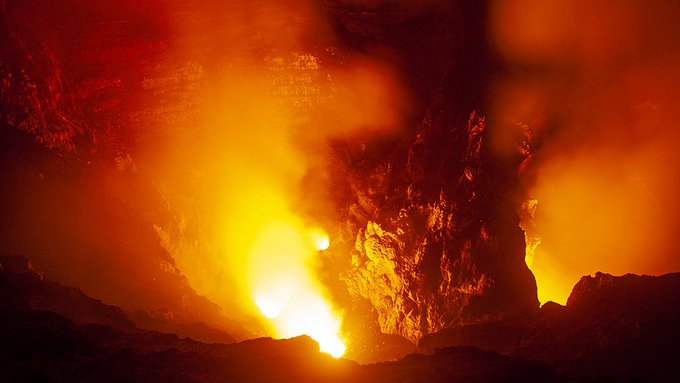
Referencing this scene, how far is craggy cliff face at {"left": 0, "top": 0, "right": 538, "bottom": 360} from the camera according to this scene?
18.0m

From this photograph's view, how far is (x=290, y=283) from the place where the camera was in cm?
2681

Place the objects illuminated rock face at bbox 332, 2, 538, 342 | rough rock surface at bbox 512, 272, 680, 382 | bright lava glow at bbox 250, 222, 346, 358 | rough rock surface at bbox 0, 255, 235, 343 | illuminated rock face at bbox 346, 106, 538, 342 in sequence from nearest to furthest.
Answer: rough rock surface at bbox 512, 272, 680, 382 → rough rock surface at bbox 0, 255, 235, 343 → illuminated rock face at bbox 346, 106, 538, 342 → illuminated rock face at bbox 332, 2, 538, 342 → bright lava glow at bbox 250, 222, 346, 358

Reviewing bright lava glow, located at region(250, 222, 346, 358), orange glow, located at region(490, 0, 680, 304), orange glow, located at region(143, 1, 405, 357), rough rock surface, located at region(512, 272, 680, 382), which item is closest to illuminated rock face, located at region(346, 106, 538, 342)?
orange glow, located at region(490, 0, 680, 304)

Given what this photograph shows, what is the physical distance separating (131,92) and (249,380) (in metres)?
16.0

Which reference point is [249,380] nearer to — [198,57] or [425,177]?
[425,177]

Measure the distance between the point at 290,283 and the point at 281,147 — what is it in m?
7.16

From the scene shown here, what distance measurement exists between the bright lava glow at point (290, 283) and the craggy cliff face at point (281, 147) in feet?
1.66

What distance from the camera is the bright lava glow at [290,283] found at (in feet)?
83.9

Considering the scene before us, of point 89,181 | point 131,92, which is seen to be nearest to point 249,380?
point 89,181

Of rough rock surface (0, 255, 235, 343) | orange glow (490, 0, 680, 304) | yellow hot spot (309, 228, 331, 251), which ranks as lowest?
rough rock surface (0, 255, 235, 343)

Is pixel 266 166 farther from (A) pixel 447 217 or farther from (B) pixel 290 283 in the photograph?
(A) pixel 447 217

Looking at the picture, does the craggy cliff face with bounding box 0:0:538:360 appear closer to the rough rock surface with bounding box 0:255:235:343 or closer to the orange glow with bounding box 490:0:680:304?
the orange glow with bounding box 490:0:680:304

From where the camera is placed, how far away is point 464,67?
2239 cm

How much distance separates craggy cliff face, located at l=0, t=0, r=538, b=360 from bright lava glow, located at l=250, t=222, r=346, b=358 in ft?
1.66
